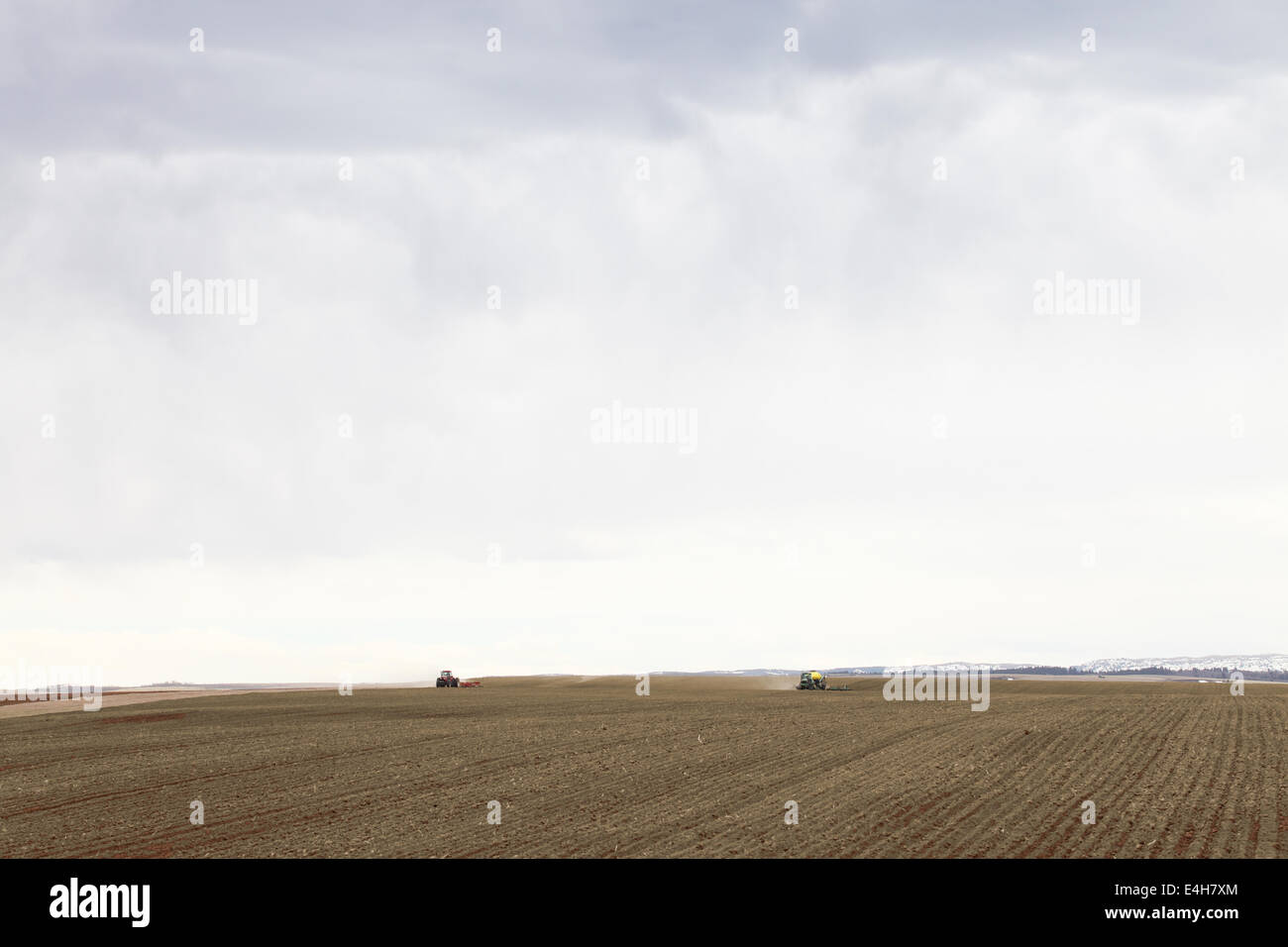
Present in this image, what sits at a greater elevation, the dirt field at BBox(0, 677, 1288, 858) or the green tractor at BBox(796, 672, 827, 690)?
the dirt field at BBox(0, 677, 1288, 858)

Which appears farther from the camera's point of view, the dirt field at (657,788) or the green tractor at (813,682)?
the green tractor at (813,682)

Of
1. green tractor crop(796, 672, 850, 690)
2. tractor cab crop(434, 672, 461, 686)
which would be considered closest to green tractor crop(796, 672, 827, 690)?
green tractor crop(796, 672, 850, 690)

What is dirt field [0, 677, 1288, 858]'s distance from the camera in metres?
22.0

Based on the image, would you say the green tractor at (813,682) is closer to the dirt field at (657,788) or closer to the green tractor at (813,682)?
the green tractor at (813,682)

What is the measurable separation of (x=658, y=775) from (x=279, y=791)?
1133 centimetres

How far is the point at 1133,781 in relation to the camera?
101 feet

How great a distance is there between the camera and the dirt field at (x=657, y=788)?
22047 millimetres

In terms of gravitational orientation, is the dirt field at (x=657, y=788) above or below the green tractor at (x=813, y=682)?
above

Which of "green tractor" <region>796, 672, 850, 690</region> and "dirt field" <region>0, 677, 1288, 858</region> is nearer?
"dirt field" <region>0, 677, 1288, 858</region>

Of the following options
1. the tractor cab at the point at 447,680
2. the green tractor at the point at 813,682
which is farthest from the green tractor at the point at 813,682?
the tractor cab at the point at 447,680

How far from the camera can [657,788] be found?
30.1 m

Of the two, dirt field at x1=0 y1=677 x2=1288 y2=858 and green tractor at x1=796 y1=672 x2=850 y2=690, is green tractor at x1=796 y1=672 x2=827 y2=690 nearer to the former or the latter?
green tractor at x1=796 y1=672 x2=850 y2=690
